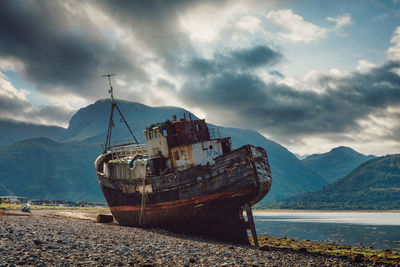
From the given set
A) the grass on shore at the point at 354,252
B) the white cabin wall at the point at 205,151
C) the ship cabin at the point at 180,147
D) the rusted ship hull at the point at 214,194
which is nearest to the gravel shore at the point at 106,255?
the rusted ship hull at the point at 214,194

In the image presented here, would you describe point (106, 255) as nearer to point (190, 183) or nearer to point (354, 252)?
point (190, 183)

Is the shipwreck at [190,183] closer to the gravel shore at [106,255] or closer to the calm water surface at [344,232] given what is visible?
the gravel shore at [106,255]

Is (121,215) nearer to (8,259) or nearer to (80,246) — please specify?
(80,246)

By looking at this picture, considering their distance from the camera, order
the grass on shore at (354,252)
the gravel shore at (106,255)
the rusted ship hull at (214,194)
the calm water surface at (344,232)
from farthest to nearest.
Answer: the calm water surface at (344,232)
the rusted ship hull at (214,194)
the grass on shore at (354,252)
the gravel shore at (106,255)

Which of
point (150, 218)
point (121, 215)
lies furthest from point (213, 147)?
point (121, 215)

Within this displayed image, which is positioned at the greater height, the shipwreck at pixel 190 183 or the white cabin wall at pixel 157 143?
the white cabin wall at pixel 157 143

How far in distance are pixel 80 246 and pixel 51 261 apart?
3.58 m

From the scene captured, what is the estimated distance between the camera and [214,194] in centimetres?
2547

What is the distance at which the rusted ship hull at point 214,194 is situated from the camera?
25156 mm

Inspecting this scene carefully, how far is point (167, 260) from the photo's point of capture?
565 inches

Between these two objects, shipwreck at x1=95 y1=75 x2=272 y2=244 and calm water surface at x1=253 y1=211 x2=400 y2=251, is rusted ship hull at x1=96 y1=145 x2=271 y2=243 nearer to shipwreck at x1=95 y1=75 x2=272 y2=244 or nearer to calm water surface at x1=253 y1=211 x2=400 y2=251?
shipwreck at x1=95 y1=75 x2=272 y2=244

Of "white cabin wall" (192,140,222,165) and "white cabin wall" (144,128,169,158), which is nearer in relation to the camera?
"white cabin wall" (192,140,222,165)

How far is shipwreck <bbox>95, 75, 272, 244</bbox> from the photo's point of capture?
25.3 metres

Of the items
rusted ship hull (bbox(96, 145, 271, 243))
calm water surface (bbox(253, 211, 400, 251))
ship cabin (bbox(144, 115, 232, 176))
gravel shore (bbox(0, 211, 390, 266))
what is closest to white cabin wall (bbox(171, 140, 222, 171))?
ship cabin (bbox(144, 115, 232, 176))
